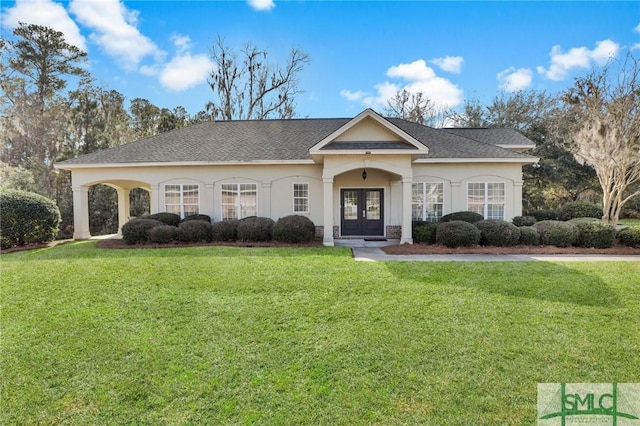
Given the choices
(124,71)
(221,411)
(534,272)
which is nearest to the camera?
(221,411)

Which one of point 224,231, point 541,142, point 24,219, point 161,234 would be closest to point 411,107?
point 541,142

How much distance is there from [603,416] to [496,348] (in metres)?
1.23

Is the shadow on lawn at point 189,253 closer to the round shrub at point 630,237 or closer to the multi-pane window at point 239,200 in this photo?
the multi-pane window at point 239,200

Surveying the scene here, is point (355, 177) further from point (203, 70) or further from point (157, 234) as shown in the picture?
point (203, 70)

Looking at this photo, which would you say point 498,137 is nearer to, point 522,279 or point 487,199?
point 487,199

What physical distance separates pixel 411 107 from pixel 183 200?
25740 millimetres

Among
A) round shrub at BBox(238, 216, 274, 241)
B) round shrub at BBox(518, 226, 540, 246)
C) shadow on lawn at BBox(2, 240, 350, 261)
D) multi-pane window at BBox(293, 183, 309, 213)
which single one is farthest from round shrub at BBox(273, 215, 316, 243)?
round shrub at BBox(518, 226, 540, 246)

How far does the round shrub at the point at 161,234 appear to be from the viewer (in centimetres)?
1230

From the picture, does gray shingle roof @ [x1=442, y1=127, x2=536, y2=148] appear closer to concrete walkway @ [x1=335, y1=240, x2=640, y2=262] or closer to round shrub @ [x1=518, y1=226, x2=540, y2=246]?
round shrub @ [x1=518, y1=226, x2=540, y2=246]

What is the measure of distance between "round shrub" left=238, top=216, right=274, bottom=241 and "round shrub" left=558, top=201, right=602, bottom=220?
17082 millimetres

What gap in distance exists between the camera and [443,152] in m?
14.7

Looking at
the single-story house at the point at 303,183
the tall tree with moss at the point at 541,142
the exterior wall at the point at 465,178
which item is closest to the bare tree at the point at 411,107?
the tall tree with moss at the point at 541,142

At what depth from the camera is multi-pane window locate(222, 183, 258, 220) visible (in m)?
15.1

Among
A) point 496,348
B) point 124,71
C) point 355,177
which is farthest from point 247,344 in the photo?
point 124,71
